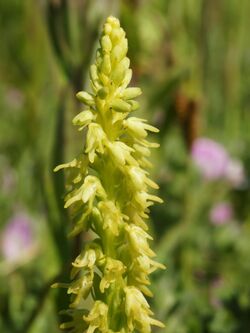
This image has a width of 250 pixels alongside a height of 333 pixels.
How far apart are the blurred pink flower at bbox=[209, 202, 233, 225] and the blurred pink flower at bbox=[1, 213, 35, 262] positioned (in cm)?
58

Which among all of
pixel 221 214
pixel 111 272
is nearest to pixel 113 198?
pixel 111 272

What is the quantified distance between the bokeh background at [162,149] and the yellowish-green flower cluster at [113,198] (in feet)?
1.80

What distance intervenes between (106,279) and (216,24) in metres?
2.69

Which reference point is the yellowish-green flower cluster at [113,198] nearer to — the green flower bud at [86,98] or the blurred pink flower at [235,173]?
the green flower bud at [86,98]

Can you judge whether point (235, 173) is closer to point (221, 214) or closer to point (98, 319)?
point (221, 214)

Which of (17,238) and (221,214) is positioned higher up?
(17,238)

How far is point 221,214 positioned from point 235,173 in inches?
9.4

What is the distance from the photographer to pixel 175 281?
2029 millimetres

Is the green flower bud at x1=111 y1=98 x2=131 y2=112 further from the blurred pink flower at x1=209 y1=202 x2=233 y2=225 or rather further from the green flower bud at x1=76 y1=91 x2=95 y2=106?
the blurred pink flower at x1=209 y1=202 x2=233 y2=225

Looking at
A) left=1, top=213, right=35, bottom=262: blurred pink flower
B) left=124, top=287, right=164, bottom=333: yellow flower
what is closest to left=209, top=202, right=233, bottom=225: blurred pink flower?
left=1, top=213, right=35, bottom=262: blurred pink flower

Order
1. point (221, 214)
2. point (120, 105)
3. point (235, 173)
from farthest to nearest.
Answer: point (235, 173)
point (221, 214)
point (120, 105)

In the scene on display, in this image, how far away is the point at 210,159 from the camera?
9.49 ft

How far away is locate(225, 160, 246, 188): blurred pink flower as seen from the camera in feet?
9.32

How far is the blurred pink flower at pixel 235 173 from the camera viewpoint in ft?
9.32
